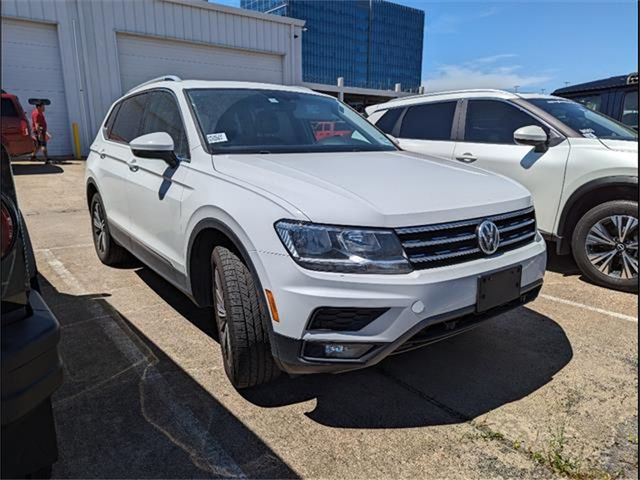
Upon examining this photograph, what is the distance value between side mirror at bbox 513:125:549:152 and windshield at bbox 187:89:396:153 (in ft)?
4.90

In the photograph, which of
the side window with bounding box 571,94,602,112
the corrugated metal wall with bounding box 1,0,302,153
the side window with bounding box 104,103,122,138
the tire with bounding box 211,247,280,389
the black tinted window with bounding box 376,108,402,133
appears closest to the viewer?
the tire with bounding box 211,247,280,389

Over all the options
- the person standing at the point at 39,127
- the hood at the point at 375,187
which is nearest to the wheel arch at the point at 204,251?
the hood at the point at 375,187

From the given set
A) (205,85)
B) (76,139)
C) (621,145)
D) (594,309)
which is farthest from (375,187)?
(76,139)

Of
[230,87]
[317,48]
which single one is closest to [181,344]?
[230,87]

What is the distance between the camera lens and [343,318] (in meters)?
2.17

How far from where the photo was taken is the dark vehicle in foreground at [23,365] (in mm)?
1394

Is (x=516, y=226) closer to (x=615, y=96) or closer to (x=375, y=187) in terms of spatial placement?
(x=375, y=187)

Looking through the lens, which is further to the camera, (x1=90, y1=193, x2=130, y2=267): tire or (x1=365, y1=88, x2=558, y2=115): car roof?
(x1=365, y1=88, x2=558, y2=115): car roof

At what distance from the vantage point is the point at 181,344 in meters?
3.20

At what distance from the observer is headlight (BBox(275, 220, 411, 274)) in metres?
2.15

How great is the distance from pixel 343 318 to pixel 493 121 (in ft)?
12.6

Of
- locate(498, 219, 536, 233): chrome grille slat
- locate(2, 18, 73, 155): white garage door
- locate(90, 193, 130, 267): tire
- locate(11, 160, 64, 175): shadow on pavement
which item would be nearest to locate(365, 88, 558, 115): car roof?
locate(498, 219, 536, 233): chrome grille slat

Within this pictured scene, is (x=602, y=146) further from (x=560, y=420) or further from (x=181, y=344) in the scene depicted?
(x=181, y=344)

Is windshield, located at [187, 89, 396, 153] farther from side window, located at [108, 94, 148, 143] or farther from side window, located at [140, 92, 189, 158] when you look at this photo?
side window, located at [108, 94, 148, 143]
